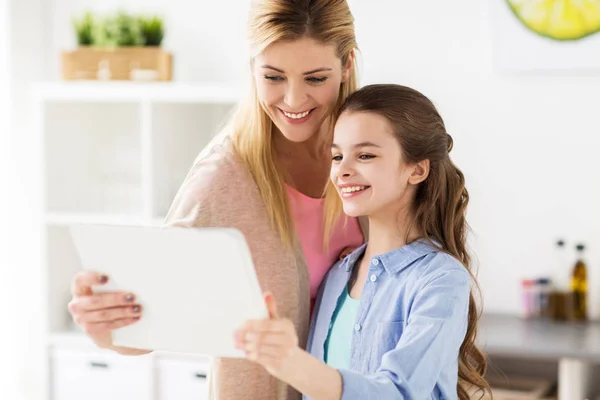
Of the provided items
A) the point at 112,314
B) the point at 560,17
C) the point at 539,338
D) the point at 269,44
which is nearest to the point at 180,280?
the point at 112,314

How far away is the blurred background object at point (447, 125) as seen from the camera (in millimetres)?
3281

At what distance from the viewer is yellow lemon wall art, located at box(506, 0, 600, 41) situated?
10.6ft

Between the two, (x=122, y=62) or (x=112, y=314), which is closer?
(x=112, y=314)

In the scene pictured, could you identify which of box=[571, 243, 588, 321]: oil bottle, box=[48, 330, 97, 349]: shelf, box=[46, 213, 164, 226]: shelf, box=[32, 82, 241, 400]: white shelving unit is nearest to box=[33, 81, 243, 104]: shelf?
box=[32, 82, 241, 400]: white shelving unit

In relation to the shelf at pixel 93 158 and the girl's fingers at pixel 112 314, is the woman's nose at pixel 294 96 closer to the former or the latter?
the girl's fingers at pixel 112 314

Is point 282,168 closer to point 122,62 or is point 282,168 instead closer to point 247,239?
point 247,239

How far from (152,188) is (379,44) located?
106cm

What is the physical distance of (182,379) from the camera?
325 cm

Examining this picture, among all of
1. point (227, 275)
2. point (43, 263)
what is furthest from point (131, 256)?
point (43, 263)

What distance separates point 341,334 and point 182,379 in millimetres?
1826

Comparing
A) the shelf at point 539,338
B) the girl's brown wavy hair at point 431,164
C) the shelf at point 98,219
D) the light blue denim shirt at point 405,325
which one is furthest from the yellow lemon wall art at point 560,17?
the light blue denim shirt at point 405,325

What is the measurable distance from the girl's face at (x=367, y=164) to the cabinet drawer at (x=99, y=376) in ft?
6.61

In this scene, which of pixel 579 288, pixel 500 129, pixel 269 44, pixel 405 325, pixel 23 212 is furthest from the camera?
pixel 23 212

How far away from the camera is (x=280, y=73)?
1.54 metres
